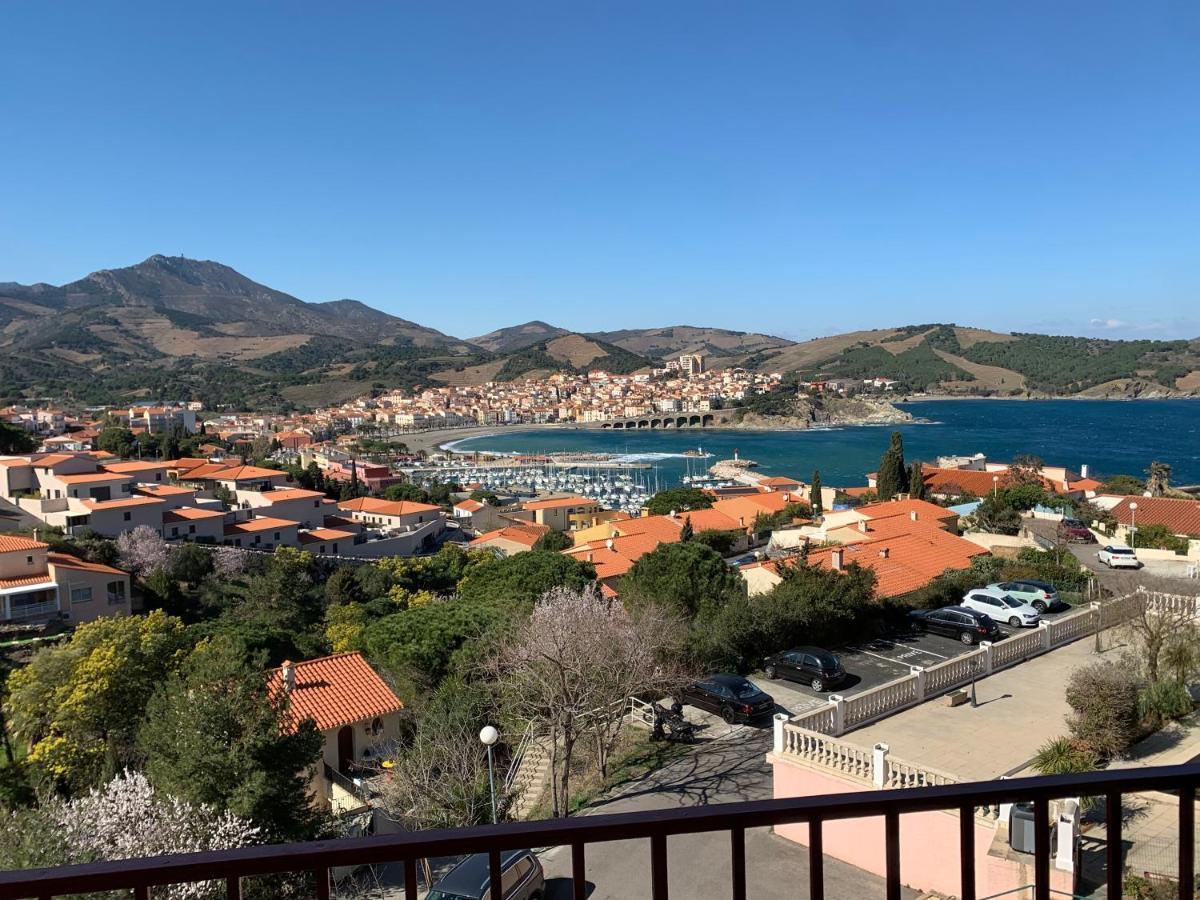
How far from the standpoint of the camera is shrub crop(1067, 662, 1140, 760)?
25.1ft

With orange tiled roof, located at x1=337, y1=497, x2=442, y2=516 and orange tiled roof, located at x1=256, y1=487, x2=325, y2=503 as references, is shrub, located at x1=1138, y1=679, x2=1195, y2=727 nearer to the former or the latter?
orange tiled roof, located at x1=256, y1=487, x2=325, y2=503

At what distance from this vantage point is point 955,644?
513 inches

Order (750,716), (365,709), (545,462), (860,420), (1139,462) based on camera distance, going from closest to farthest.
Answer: (750,716), (365,709), (1139,462), (545,462), (860,420)

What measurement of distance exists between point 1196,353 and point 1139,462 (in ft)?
371

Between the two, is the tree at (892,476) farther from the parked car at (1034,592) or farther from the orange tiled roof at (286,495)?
the orange tiled roof at (286,495)

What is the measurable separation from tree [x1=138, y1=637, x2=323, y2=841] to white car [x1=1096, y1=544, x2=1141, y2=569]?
17.0 metres

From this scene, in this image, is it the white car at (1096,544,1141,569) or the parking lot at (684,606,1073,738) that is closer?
the parking lot at (684,606,1073,738)

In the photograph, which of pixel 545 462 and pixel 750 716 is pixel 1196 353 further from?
pixel 750 716

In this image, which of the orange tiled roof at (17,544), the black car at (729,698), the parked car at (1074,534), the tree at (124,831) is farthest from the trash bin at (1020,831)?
the orange tiled roof at (17,544)

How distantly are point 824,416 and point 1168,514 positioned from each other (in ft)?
354

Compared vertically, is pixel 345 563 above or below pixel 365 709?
below

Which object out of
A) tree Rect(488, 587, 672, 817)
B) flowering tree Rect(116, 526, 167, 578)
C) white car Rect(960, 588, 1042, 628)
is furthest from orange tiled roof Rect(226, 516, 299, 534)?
white car Rect(960, 588, 1042, 628)

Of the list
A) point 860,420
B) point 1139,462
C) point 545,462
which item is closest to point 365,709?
point 1139,462

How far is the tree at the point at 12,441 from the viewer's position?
1868 inches
